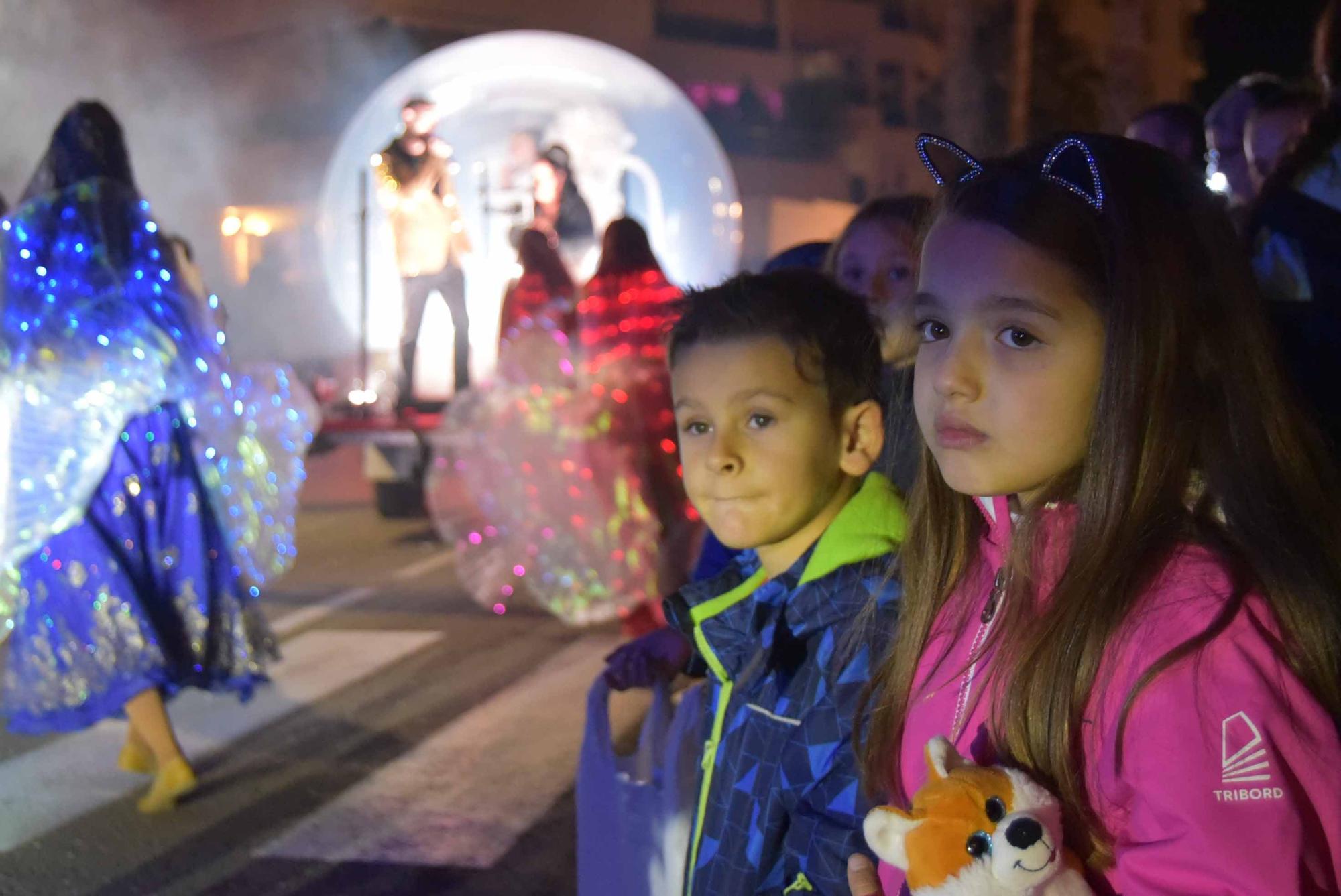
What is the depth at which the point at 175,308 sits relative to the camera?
4.23 meters

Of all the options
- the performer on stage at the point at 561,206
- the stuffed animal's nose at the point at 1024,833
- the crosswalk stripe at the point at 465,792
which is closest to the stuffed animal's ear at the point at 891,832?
the stuffed animal's nose at the point at 1024,833

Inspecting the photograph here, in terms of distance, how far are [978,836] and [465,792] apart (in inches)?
122

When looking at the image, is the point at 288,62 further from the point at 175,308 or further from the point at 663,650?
the point at 663,650

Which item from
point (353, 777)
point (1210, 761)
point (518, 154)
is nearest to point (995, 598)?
point (1210, 761)

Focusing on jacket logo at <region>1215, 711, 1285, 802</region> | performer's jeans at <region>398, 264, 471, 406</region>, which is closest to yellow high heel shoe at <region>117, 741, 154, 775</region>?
jacket logo at <region>1215, 711, 1285, 802</region>

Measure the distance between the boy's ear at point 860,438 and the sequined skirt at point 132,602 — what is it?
285 centimetres

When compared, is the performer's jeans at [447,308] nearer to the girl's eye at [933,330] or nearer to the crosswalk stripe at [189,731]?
the crosswalk stripe at [189,731]

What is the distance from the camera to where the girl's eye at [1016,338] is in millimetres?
1356

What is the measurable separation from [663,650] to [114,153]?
3.02 m

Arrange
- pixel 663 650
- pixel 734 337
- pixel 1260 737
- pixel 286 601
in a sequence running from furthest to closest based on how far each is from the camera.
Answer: pixel 286 601 < pixel 663 650 < pixel 734 337 < pixel 1260 737

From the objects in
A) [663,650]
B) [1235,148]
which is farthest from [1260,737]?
[1235,148]

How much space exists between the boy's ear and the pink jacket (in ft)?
2.86

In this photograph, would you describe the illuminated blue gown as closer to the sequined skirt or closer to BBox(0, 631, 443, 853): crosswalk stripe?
the sequined skirt

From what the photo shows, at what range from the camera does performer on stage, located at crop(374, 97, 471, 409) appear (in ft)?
32.1
